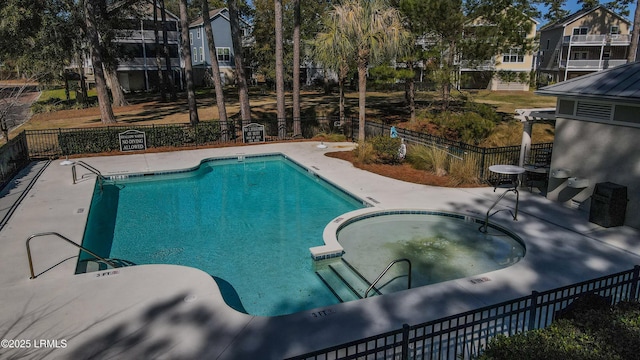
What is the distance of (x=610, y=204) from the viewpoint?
10641 millimetres

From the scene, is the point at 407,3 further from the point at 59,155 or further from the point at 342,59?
the point at 59,155

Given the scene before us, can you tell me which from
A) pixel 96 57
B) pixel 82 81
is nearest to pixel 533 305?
pixel 96 57

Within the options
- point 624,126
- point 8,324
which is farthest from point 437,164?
point 8,324

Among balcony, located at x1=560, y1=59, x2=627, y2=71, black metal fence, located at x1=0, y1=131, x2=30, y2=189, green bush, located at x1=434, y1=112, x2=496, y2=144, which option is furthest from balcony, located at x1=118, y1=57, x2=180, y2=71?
balcony, located at x1=560, y1=59, x2=627, y2=71

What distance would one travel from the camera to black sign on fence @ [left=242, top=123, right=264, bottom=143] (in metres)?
23.0

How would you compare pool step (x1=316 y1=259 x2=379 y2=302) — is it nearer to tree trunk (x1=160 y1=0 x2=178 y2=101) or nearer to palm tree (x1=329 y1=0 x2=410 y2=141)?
palm tree (x1=329 y1=0 x2=410 y2=141)

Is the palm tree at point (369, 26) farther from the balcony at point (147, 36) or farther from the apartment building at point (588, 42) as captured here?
the balcony at point (147, 36)

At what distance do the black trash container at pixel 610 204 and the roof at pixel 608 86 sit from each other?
2.06 m

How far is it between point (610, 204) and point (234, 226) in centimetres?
932

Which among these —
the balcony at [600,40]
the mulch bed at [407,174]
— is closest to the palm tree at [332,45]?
the mulch bed at [407,174]

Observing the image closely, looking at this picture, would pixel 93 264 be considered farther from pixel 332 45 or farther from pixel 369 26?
pixel 369 26

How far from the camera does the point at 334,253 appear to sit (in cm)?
1009

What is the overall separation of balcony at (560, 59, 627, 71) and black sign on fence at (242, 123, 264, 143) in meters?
37.7

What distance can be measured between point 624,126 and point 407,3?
45.3 ft
